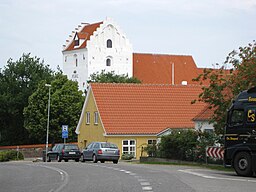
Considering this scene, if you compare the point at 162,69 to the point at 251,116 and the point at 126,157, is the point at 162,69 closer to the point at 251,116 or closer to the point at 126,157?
the point at 126,157

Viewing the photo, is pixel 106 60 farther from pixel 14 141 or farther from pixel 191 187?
pixel 191 187

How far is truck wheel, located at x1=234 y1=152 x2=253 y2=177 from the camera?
26.6 meters

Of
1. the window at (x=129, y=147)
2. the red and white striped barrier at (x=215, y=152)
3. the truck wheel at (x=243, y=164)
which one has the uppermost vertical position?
the window at (x=129, y=147)

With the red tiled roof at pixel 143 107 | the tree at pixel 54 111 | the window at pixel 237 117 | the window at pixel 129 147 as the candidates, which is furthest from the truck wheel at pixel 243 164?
the tree at pixel 54 111

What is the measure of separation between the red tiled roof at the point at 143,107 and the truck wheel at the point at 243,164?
3718cm

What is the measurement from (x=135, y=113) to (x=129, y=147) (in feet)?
11.7

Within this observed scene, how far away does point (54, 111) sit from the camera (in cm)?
8725

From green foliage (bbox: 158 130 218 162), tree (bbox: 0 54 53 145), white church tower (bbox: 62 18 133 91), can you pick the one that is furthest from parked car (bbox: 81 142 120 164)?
white church tower (bbox: 62 18 133 91)

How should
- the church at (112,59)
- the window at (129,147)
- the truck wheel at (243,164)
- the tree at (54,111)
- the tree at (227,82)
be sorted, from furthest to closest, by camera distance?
1. the church at (112,59)
2. the tree at (54,111)
3. the window at (129,147)
4. the tree at (227,82)
5. the truck wheel at (243,164)

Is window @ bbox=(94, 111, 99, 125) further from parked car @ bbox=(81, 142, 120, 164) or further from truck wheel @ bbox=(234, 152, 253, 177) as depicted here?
truck wheel @ bbox=(234, 152, 253, 177)

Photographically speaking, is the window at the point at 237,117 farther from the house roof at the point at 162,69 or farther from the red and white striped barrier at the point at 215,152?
the house roof at the point at 162,69

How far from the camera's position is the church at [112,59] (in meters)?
139

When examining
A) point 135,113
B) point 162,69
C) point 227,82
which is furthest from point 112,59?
point 227,82

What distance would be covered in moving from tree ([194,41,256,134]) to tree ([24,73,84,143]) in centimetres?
4957
